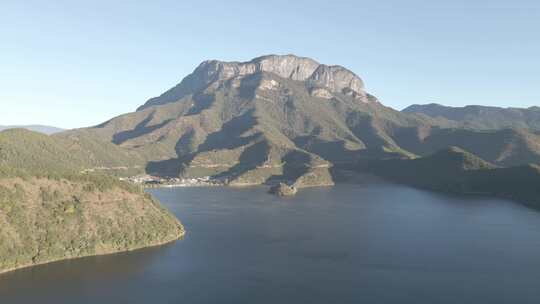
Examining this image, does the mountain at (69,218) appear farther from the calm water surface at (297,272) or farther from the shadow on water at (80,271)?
the calm water surface at (297,272)

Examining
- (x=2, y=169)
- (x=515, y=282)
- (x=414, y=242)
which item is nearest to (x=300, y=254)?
(x=414, y=242)

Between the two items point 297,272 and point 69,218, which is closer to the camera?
point 297,272

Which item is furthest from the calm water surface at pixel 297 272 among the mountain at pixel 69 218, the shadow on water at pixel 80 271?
the mountain at pixel 69 218

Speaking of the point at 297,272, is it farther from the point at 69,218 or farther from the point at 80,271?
the point at 69,218

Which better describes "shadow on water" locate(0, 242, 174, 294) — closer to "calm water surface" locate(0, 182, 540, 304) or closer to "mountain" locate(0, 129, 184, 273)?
"calm water surface" locate(0, 182, 540, 304)

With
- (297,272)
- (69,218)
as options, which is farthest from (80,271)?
(297,272)

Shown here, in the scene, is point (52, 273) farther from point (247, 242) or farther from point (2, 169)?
point (247, 242)

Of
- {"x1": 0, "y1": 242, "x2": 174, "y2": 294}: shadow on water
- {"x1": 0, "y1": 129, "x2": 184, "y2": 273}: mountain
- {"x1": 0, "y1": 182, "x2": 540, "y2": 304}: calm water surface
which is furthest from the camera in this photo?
{"x1": 0, "y1": 129, "x2": 184, "y2": 273}: mountain

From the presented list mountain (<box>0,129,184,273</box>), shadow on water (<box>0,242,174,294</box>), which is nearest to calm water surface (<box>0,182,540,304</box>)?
shadow on water (<box>0,242,174,294</box>)
